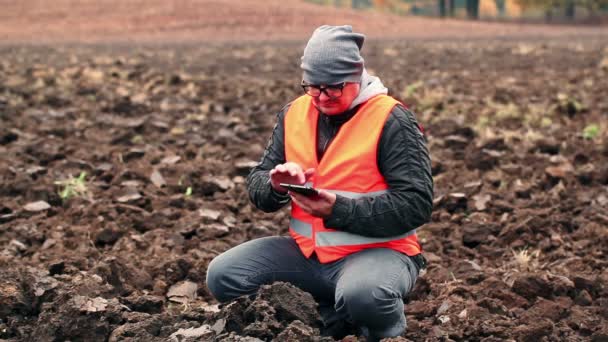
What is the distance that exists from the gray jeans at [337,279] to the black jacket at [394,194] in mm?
153

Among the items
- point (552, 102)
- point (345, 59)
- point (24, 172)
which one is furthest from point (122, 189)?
point (552, 102)

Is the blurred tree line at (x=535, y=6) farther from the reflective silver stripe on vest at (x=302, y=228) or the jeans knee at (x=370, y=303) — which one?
the jeans knee at (x=370, y=303)

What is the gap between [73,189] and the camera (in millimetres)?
6895

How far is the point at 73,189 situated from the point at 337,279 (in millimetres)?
3418

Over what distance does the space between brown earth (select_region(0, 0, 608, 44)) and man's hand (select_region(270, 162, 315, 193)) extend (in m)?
27.0

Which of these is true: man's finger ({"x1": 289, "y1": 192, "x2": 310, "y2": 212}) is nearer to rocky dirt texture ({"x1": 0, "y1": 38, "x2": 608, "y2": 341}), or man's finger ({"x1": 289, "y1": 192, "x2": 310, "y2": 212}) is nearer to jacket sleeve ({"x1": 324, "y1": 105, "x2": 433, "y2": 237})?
jacket sleeve ({"x1": 324, "y1": 105, "x2": 433, "y2": 237})

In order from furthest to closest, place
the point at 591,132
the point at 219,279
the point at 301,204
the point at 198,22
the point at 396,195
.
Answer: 1. the point at 198,22
2. the point at 591,132
3. the point at 219,279
4. the point at 396,195
5. the point at 301,204

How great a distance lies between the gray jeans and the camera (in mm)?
3787

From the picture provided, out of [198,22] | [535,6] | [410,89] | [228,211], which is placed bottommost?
[535,6]

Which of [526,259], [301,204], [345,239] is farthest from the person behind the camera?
[526,259]

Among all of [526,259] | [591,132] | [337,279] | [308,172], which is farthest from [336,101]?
[591,132]

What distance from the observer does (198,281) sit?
5094 millimetres

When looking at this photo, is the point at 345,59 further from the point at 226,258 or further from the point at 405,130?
the point at 226,258

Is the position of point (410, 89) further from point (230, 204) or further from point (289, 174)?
point (289, 174)
